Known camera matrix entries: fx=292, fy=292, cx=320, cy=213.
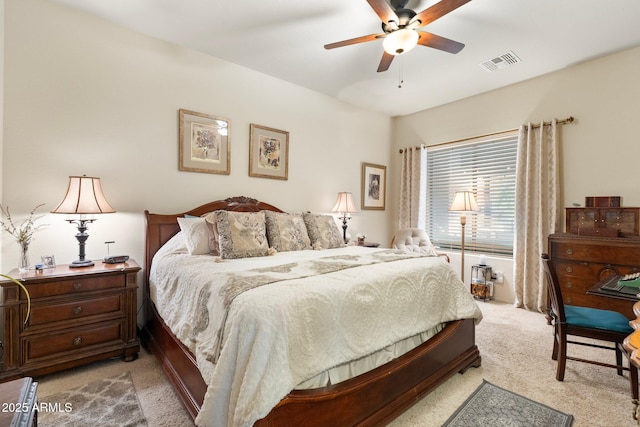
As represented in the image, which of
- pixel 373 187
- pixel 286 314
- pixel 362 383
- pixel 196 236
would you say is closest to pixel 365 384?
pixel 362 383

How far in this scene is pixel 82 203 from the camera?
226 centimetres

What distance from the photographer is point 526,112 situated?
12.5 ft

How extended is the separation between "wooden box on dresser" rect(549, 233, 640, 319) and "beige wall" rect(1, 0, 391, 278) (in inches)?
128

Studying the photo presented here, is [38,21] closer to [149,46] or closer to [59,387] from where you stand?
[149,46]

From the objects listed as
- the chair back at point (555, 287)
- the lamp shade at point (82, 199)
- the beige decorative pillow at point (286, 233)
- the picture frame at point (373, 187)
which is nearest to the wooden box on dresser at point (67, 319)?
the lamp shade at point (82, 199)

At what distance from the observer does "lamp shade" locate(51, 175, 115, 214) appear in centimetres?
223

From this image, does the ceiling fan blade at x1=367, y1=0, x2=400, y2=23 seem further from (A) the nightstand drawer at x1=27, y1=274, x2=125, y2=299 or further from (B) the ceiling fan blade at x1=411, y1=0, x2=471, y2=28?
(A) the nightstand drawer at x1=27, y1=274, x2=125, y2=299

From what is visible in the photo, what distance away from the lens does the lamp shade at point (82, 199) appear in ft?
7.30

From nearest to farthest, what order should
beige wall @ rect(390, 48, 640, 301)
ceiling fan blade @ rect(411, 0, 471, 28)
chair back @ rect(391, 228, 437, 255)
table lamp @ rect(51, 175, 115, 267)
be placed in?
ceiling fan blade @ rect(411, 0, 471, 28) → table lamp @ rect(51, 175, 115, 267) → beige wall @ rect(390, 48, 640, 301) → chair back @ rect(391, 228, 437, 255)

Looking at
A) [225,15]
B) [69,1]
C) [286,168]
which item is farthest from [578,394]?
[69,1]

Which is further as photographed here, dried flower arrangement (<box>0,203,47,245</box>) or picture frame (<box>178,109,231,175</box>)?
picture frame (<box>178,109,231,175</box>)

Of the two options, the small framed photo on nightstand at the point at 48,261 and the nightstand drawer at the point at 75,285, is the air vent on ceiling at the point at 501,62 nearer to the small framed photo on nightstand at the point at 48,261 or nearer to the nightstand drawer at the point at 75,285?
the nightstand drawer at the point at 75,285

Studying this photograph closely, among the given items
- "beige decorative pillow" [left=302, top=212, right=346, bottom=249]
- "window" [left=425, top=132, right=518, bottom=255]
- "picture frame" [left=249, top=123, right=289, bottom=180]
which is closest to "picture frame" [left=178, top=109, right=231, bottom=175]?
"picture frame" [left=249, top=123, right=289, bottom=180]

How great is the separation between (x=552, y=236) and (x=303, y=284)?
10.4ft
